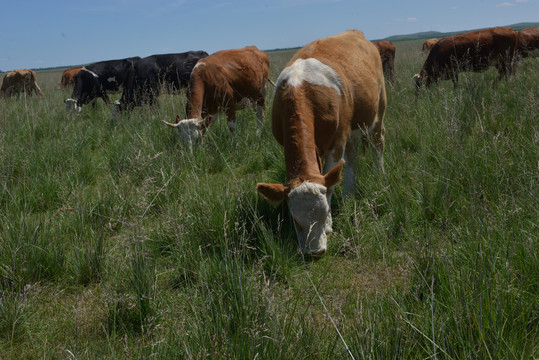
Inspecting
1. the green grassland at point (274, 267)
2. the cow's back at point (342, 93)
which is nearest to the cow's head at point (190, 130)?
the green grassland at point (274, 267)

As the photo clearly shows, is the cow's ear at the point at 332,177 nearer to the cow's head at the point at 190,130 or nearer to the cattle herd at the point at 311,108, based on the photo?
the cattle herd at the point at 311,108

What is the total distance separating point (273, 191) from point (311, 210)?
1.18 feet

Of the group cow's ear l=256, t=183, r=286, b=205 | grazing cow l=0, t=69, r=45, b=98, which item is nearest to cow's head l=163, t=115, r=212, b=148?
cow's ear l=256, t=183, r=286, b=205

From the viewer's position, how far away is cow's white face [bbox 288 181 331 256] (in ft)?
10.5

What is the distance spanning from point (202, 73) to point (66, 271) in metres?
4.71

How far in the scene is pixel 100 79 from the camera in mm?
12430

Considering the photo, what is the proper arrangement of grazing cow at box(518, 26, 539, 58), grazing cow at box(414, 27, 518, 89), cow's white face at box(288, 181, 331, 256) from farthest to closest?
grazing cow at box(518, 26, 539, 58), grazing cow at box(414, 27, 518, 89), cow's white face at box(288, 181, 331, 256)

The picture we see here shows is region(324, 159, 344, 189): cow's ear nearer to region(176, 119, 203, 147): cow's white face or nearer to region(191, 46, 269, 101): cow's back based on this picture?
region(176, 119, 203, 147): cow's white face

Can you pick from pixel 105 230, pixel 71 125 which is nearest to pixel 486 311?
pixel 105 230

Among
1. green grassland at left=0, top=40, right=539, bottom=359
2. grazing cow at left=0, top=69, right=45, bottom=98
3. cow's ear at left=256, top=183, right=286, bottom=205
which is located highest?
grazing cow at left=0, top=69, right=45, bottom=98

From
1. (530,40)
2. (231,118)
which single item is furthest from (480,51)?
(231,118)

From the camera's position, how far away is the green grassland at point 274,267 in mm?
1793

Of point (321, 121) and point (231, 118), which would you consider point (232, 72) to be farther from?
point (321, 121)

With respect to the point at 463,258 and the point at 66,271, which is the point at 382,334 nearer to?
the point at 463,258
